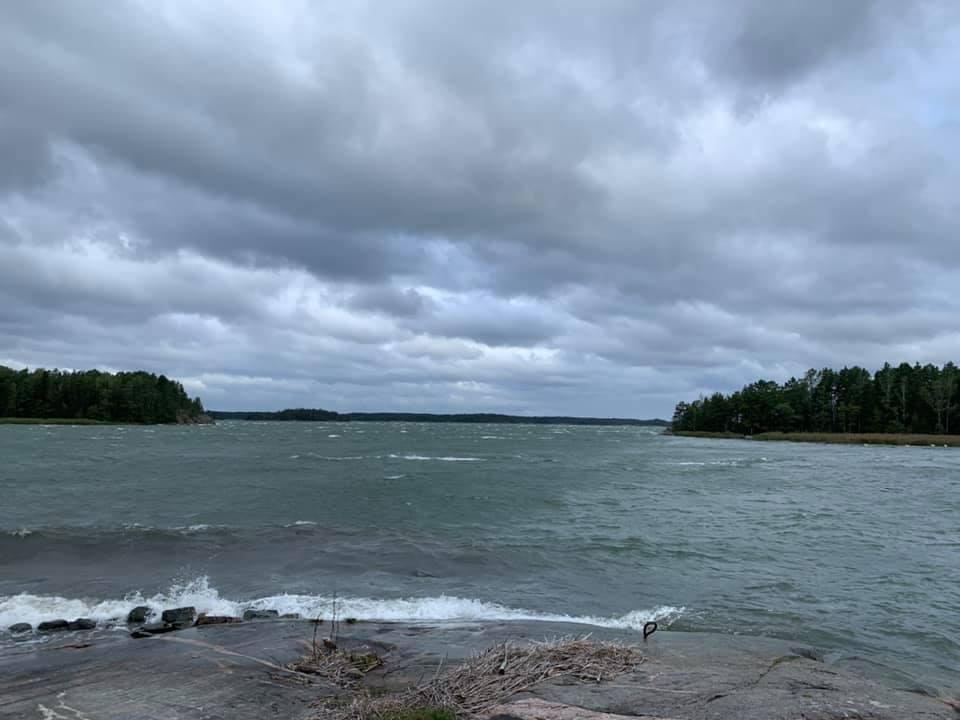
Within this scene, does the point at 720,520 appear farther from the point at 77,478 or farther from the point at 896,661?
the point at 77,478

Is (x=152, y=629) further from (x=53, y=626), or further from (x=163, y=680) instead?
(x=163, y=680)

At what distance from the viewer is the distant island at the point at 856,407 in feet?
476

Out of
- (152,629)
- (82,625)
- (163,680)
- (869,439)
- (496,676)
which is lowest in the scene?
(82,625)

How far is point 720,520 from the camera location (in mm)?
33031

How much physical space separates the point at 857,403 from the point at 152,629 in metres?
179

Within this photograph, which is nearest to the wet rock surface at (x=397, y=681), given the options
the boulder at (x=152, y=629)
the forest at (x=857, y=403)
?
the boulder at (x=152, y=629)

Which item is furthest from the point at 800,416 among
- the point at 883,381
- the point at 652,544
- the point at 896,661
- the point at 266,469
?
the point at 896,661

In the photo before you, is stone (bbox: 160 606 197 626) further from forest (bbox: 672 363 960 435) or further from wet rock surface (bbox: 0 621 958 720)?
forest (bbox: 672 363 960 435)

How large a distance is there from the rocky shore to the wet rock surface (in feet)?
0.08

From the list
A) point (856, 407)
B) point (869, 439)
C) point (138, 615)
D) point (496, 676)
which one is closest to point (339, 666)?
point (496, 676)

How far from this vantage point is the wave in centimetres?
1574

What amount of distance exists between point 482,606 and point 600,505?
2248cm

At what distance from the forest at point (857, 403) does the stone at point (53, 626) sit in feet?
545

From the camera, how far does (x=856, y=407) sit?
529 ft
